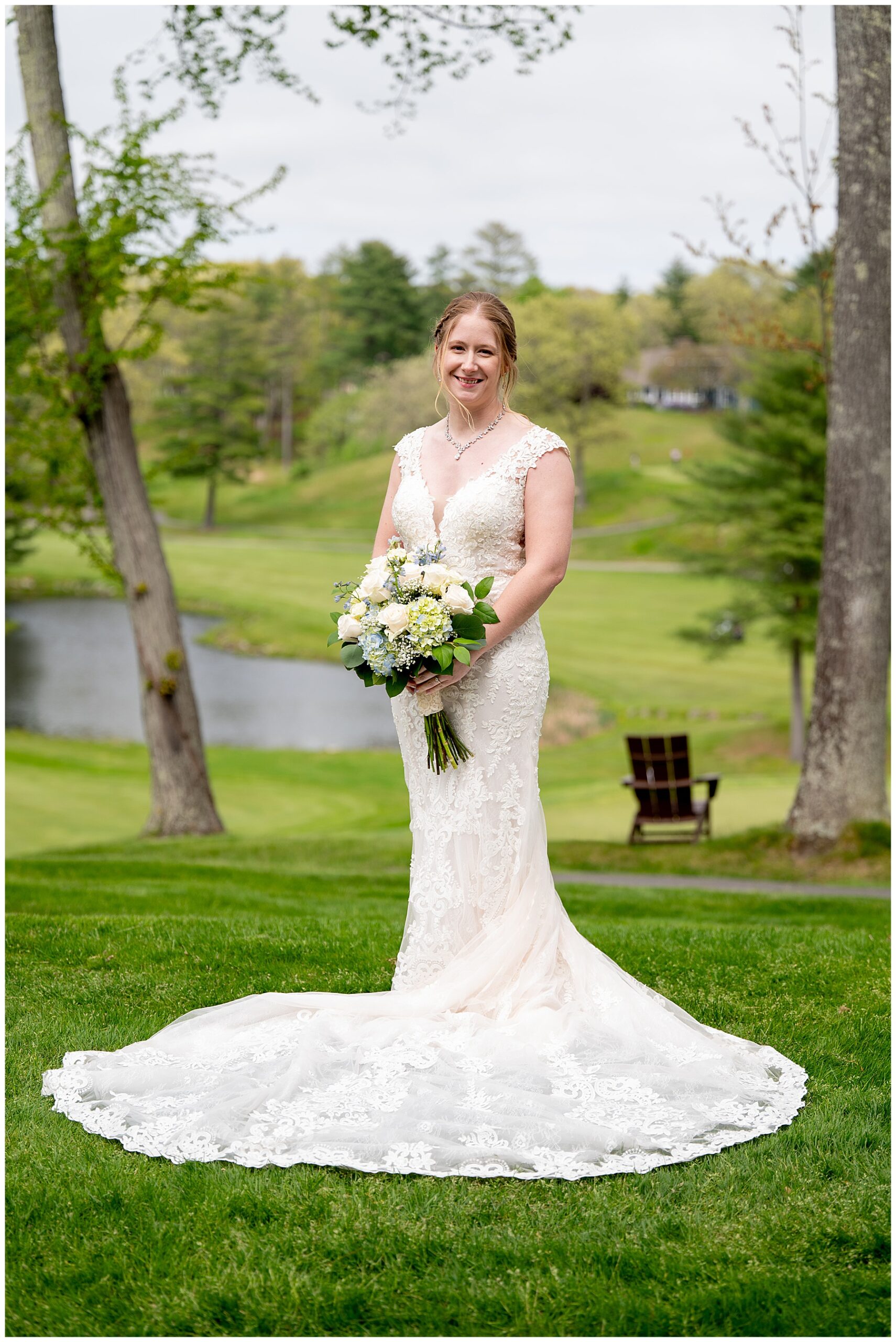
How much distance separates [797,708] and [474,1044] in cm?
2278

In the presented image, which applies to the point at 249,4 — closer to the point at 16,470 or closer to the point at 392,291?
the point at 16,470

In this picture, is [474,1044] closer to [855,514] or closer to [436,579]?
[436,579]

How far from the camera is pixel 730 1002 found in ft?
17.8

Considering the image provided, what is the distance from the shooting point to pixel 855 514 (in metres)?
11.3

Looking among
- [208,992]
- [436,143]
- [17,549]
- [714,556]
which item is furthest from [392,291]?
[208,992]

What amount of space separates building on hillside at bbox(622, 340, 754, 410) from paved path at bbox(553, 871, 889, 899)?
230 ft

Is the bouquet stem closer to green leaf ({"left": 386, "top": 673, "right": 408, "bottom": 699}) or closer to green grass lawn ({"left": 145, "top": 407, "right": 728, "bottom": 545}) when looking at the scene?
green leaf ({"left": 386, "top": 673, "right": 408, "bottom": 699})

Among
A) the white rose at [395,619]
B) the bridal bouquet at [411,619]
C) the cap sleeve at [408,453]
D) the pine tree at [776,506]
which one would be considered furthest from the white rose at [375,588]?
the pine tree at [776,506]

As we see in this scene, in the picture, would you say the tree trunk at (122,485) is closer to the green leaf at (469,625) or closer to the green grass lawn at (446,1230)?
the green grass lawn at (446,1230)

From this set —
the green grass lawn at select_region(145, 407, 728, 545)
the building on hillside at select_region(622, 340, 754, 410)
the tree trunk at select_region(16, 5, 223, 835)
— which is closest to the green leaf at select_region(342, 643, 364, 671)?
the tree trunk at select_region(16, 5, 223, 835)

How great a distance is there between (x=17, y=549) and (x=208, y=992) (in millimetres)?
34931

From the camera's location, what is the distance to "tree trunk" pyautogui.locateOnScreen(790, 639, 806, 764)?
25.8 metres

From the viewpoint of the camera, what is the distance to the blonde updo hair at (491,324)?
4820 mm

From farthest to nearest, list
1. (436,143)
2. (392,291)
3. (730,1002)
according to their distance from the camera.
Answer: (436,143) → (392,291) → (730,1002)
